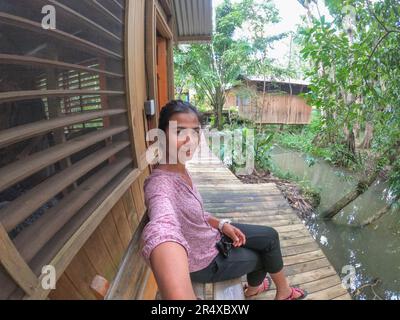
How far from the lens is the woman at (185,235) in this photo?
803 mm

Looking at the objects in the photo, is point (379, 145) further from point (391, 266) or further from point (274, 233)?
point (274, 233)

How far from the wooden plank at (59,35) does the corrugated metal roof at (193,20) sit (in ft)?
9.82

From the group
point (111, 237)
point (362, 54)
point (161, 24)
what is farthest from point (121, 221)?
point (362, 54)

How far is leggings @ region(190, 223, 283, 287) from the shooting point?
1.43m

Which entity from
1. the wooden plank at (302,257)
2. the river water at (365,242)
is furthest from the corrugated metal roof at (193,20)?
the river water at (365,242)

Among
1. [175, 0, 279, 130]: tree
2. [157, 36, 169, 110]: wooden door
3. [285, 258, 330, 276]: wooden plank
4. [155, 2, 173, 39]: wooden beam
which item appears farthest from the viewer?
[175, 0, 279, 130]: tree

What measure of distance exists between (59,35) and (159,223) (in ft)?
2.48

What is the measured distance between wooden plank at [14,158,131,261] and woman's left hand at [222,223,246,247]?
0.69 m

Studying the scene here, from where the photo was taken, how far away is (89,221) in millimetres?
1111

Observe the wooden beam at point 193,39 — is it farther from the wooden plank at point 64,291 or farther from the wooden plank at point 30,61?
the wooden plank at point 64,291

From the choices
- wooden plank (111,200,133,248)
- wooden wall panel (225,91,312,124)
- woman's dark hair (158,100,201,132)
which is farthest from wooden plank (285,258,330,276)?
wooden wall panel (225,91,312,124)

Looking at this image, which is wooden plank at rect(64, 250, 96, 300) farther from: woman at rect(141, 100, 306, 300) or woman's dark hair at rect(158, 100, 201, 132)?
woman's dark hair at rect(158, 100, 201, 132)
